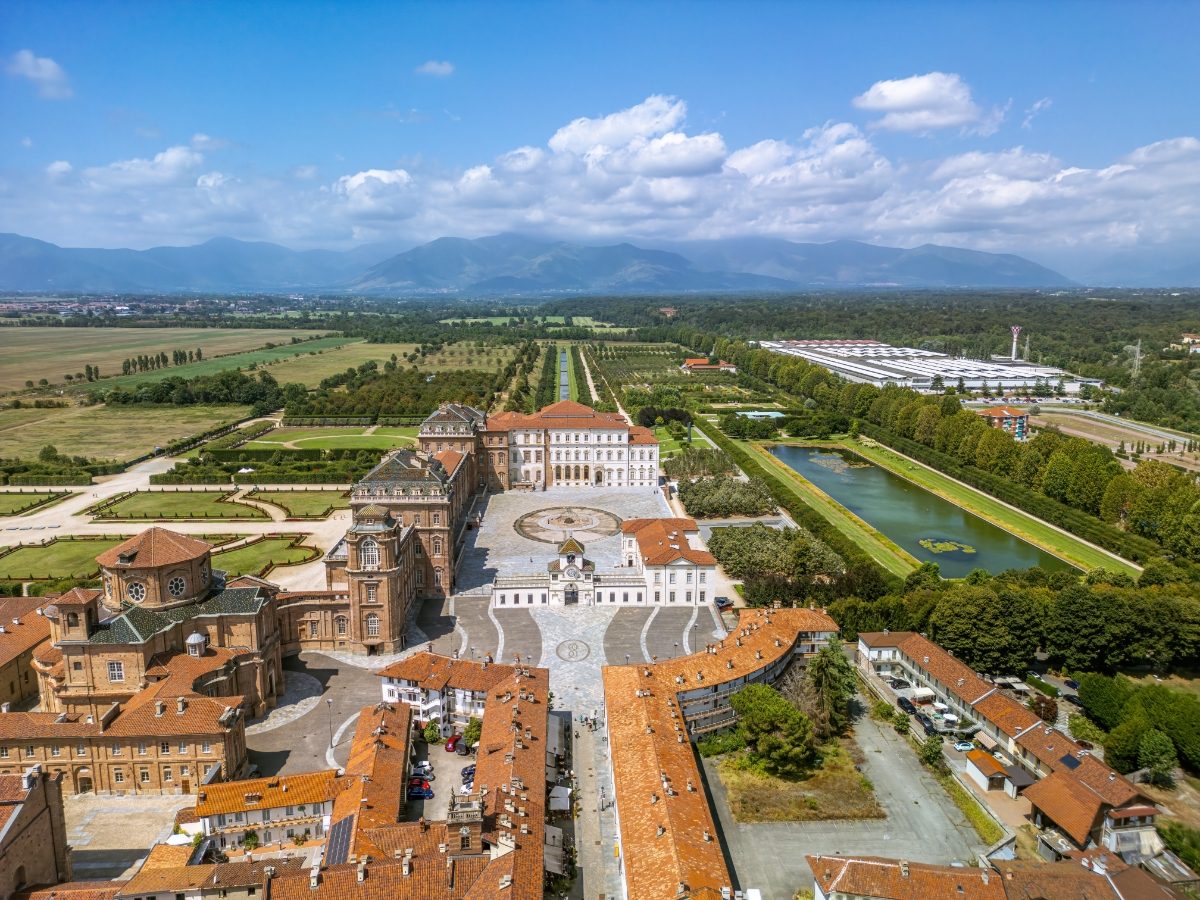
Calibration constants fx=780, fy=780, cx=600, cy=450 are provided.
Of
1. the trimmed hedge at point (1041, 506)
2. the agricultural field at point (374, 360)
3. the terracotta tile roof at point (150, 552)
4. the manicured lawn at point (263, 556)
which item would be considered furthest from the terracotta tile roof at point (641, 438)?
the agricultural field at point (374, 360)

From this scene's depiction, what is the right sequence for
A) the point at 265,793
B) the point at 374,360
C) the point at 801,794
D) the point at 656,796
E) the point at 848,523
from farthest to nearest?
1. the point at 374,360
2. the point at 848,523
3. the point at 801,794
4. the point at 265,793
5. the point at 656,796

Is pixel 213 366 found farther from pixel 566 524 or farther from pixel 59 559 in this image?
pixel 566 524

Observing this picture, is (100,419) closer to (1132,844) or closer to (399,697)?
(399,697)

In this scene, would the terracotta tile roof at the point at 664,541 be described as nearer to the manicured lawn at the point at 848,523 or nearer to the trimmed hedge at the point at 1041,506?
the manicured lawn at the point at 848,523

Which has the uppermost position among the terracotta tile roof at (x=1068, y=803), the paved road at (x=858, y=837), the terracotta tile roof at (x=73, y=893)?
the terracotta tile roof at (x=73, y=893)

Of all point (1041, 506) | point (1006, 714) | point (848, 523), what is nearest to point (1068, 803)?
point (1006, 714)

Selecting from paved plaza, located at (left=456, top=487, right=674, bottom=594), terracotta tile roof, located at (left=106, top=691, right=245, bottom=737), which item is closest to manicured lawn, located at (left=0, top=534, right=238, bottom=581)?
paved plaza, located at (left=456, top=487, right=674, bottom=594)
